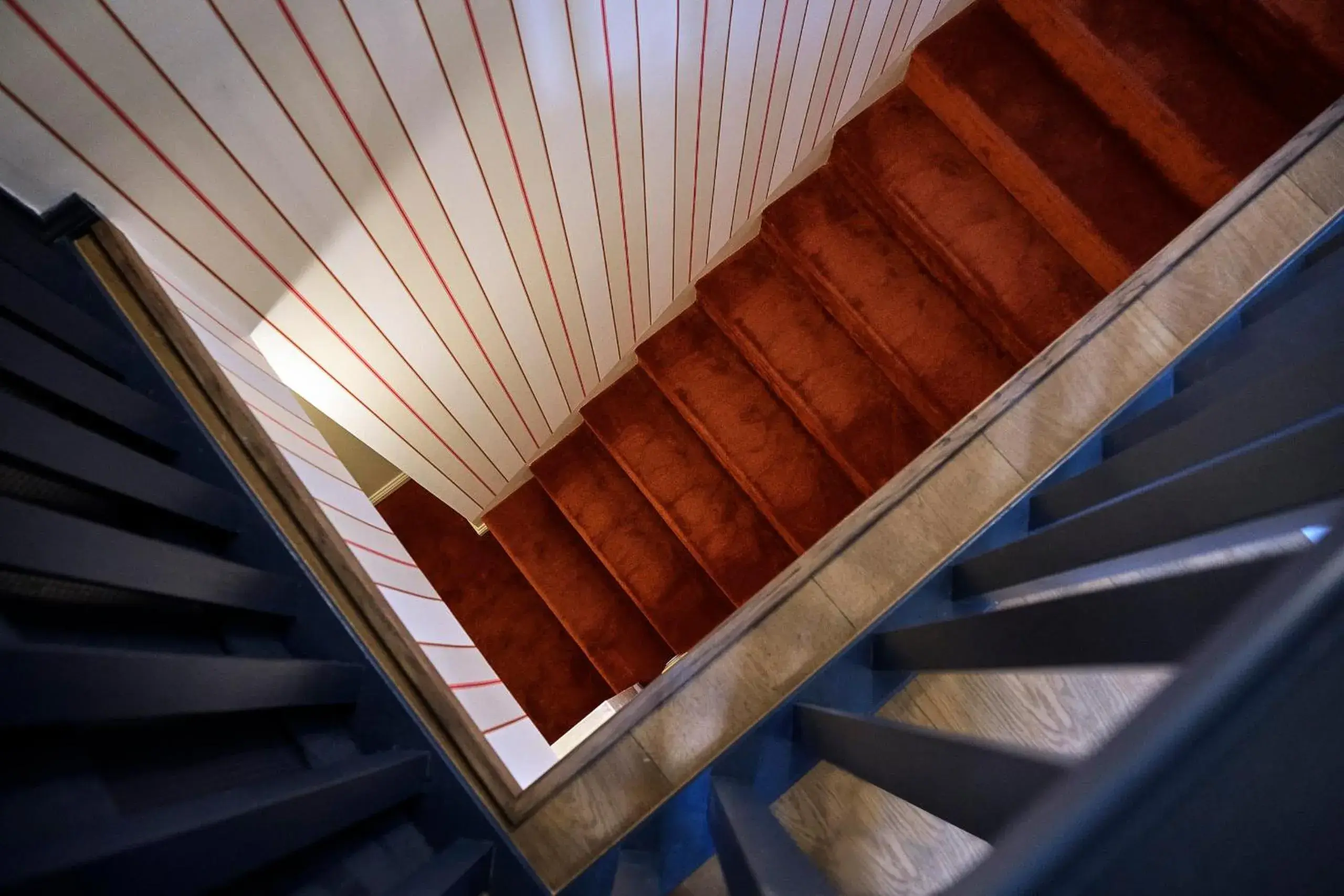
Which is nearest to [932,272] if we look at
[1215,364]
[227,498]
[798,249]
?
[798,249]

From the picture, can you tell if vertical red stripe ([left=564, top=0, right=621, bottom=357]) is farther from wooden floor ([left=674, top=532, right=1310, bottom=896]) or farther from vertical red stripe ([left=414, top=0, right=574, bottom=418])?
wooden floor ([left=674, top=532, right=1310, bottom=896])

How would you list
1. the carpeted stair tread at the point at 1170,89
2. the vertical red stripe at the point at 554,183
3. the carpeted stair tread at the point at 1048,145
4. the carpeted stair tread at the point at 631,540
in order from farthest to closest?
the carpeted stair tread at the point at 631,540, the carpeted stair tread at the point at 1048,145, the carpeted stair tread at the point at 1170,89, the vertical red stripe at the point at 554,183

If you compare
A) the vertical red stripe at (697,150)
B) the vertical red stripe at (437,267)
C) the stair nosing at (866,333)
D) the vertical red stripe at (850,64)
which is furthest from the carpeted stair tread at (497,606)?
the vertical red stripe at (850,64)

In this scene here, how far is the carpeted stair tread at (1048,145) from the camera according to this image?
2.46 m

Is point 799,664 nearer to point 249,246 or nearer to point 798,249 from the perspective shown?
point 249,246

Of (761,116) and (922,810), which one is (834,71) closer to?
(761,116)

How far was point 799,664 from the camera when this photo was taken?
144 centimetres

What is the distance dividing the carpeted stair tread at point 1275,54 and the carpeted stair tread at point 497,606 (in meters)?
3.27

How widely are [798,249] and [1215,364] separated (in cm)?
180

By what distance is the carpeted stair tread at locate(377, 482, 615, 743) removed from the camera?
354cm

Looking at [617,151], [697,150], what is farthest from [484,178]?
[697,150]

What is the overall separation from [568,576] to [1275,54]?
312cm

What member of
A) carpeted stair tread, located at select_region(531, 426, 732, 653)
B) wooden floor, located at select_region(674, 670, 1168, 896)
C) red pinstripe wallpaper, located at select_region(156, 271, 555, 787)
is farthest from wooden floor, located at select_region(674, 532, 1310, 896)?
carpeted stair tread, located at select_region(531, 426, 732, 653)

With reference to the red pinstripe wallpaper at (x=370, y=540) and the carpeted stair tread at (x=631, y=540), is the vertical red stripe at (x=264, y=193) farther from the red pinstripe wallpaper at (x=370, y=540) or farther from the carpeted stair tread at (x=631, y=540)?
the carpeted stair tread at (x=631, y=540)
